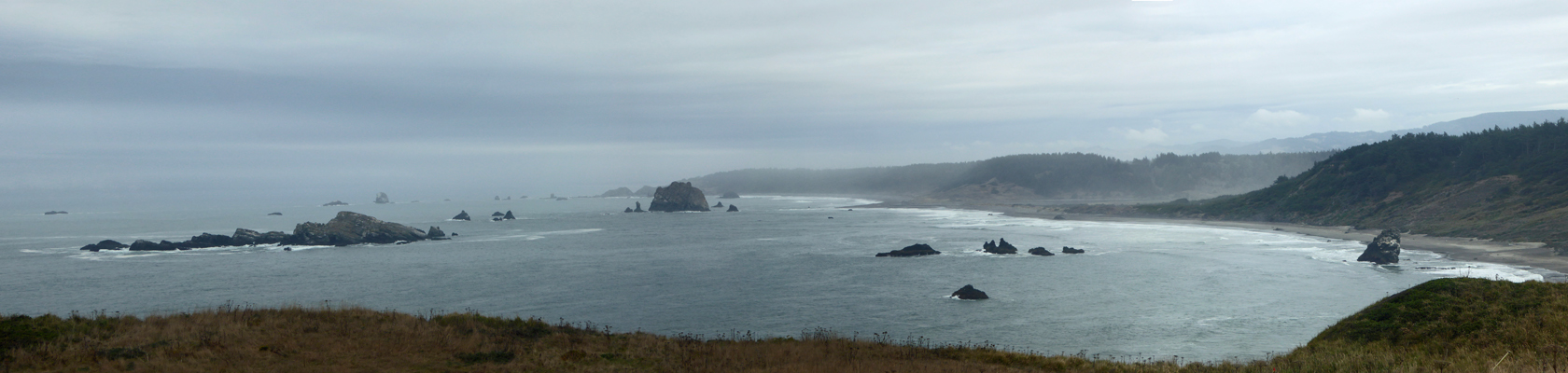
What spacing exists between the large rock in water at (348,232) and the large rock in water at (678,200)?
88.7 meters

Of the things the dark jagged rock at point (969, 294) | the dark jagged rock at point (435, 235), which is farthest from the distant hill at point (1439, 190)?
the dark jagged rock at point (435, 235)

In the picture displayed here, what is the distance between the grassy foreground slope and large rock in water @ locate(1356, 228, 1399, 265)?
160 feet

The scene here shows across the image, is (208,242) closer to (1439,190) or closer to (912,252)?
(912,252)

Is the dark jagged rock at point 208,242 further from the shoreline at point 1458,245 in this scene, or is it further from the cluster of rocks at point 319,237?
the shoreline at point 1458,245

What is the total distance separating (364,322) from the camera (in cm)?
2002

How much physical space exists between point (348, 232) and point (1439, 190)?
450ft

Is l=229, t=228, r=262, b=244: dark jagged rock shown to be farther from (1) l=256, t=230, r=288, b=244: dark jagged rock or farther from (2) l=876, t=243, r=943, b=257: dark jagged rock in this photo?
(2) l=876, t=243, r=943, b=257: dark jagged rock

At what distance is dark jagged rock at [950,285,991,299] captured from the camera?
44719 millimetres

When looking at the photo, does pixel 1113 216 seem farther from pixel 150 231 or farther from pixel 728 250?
pixel 150 231

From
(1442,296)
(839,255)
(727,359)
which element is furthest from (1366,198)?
(727,359)

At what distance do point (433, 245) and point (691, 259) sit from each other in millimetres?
36874

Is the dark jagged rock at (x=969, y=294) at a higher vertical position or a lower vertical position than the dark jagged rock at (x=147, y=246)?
lower

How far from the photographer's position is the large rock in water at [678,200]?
18750 cm

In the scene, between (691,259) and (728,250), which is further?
(728,250)
